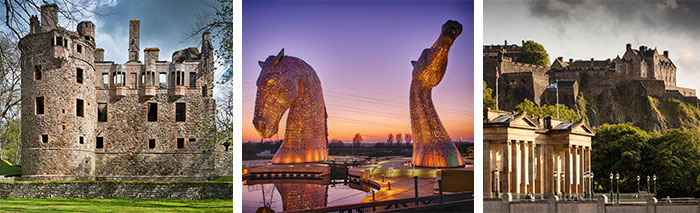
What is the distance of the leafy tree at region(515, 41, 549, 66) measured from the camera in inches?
2469

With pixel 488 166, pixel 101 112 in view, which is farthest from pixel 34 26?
pixel 488 166

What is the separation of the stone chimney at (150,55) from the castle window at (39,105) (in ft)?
13.3

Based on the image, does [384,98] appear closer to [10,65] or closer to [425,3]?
[425,3]

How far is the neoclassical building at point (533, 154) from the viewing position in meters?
34.6

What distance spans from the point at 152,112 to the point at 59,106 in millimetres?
3499

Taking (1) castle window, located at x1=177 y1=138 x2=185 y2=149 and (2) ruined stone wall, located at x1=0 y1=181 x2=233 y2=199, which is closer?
(2) ruined stone wall, located at x1=0 y1=181 x2=233 y2=199

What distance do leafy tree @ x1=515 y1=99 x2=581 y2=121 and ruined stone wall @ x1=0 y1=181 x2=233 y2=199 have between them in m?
38.0

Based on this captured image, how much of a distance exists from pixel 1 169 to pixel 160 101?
6.33 metres

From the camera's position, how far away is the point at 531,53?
63781 mm

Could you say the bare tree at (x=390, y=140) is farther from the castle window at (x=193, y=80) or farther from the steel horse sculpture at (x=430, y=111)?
the castle window at (x=193, y=80)

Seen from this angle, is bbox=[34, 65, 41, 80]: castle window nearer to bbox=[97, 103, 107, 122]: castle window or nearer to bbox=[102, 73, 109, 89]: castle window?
bbox=[102, 73, 109, 89]: castle window

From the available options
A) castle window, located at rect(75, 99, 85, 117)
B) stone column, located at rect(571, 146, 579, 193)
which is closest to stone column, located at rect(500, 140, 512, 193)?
stone column, located at rect(571, 146, 579, 193)

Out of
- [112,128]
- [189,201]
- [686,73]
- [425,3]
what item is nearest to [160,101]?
[112,128]

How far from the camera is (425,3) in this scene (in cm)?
1994
